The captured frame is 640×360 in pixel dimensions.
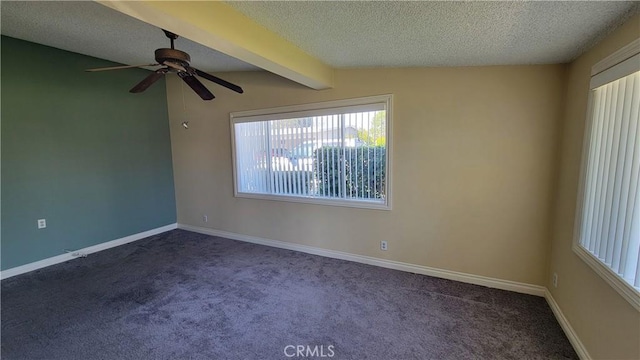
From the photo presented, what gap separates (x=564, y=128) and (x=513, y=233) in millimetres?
1062

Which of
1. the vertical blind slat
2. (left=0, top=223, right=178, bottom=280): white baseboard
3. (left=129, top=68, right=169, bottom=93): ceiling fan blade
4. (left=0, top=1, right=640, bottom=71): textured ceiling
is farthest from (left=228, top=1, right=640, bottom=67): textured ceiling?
(left=0, top=223, right=178, bottom=280): white baseboard

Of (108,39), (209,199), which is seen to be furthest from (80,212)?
(108,39)

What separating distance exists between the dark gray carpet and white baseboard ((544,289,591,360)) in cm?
5

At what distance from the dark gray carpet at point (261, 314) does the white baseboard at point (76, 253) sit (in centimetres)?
13

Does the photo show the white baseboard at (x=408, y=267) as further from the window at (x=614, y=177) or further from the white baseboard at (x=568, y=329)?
the window at (x=614, y=177)

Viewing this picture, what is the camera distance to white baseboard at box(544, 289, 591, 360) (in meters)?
1.85

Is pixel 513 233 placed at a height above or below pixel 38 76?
below

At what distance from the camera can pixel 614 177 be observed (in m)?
1.67

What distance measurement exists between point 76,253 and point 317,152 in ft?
11.8

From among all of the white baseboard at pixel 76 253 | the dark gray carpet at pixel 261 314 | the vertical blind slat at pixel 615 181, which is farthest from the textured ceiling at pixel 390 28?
the white baseboard at pixel 76 253

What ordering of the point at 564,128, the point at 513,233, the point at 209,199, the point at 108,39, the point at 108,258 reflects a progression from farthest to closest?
the point at 209,199, the point at 108,258, the point at 108,39, the point at 513,233, the point at 564,128

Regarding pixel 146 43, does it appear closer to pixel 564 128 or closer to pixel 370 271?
pixel 370 271

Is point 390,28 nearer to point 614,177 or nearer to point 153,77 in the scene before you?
point 614,177

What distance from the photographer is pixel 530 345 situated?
200 cm
